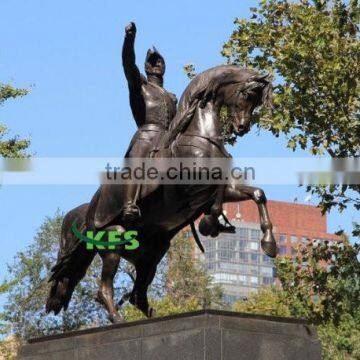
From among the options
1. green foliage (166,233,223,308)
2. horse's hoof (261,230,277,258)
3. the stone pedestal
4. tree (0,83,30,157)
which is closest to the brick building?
green foliage (166,233,223,308)

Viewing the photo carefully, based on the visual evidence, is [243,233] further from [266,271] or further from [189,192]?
[189,192]

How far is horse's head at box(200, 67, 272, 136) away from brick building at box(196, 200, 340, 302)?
465 ft

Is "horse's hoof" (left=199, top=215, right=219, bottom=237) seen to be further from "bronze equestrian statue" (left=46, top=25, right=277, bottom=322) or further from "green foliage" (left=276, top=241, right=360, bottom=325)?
"green foliage" (left=276, top=241, right=360, bottom=325)

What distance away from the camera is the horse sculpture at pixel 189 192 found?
1413 cm

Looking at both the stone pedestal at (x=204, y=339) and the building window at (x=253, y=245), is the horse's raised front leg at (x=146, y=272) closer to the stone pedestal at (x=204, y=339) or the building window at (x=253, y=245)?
the stone pedestal at (x=204, y=339)

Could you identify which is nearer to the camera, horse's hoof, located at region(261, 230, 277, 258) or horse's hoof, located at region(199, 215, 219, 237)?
horse's hoof, located at region(261, 230, 277, 258)

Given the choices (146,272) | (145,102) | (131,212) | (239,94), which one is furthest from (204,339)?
(145,102)

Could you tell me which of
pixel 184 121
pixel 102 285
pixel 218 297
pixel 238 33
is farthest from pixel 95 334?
pixel 218 297

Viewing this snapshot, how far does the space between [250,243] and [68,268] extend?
501ft

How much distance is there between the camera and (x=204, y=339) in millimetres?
12414

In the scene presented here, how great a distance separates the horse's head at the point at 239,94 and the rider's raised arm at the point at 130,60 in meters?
1.32

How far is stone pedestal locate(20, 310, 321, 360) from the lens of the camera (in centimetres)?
1245

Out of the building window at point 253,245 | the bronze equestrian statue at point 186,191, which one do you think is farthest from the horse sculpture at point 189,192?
the building window at point 253,245

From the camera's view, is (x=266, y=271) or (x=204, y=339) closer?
(x=204, y=339)
